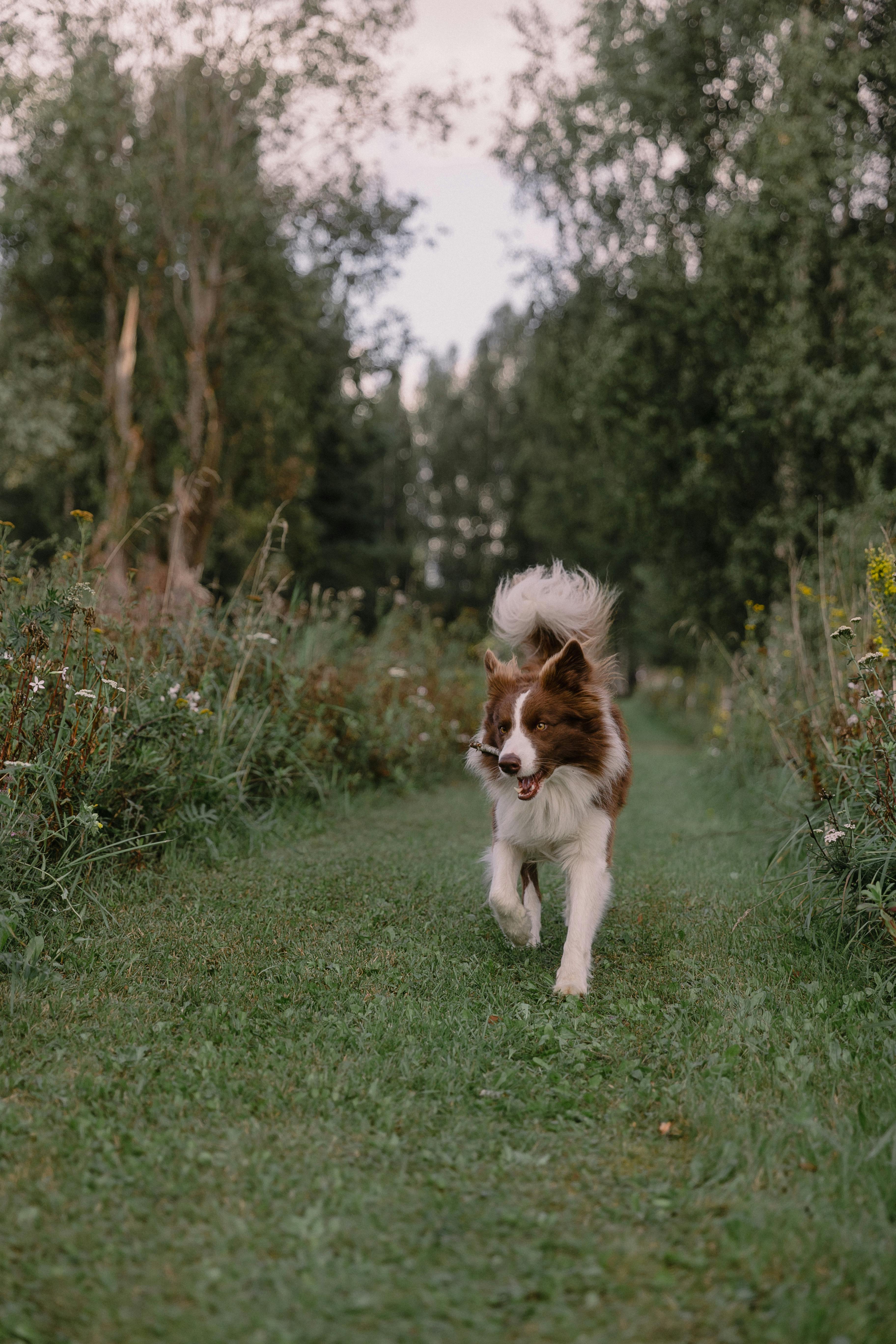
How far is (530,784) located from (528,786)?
0.6 inches

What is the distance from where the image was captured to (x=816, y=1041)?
3367 millimetres

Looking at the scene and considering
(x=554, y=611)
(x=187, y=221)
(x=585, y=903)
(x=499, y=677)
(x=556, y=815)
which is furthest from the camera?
(x=187, y=221)

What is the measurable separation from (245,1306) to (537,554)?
4327 centimetres

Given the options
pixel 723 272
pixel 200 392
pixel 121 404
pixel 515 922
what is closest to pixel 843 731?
pixel 515 922

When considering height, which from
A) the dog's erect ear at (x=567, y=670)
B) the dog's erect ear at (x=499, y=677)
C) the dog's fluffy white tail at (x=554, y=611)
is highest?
the dog's fluffy white tail at (x=554, y=611)

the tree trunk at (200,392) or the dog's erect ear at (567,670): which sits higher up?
the tree trunk at (200,392)

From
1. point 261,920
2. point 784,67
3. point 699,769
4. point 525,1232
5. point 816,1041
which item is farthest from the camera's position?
point 784,67

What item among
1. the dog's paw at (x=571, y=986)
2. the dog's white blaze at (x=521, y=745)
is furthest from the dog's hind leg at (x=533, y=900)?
the dog's white blaze at (x=521, y=745)

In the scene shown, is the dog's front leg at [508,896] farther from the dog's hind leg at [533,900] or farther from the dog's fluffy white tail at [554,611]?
the dog's fluffy white tail at [554,611]

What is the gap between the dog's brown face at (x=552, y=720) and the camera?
432cm

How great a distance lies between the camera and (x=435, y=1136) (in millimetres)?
2764

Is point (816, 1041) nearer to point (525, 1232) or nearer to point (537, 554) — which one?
point (525, 1232)

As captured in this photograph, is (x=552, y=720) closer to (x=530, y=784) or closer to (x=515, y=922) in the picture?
(x=530, y=784)

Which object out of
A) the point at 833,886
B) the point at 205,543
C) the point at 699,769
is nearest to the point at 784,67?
the point at 699,769
